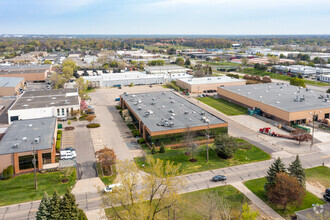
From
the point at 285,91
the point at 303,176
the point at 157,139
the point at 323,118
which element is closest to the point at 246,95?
the point at 285,91

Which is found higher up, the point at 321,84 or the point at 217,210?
the point at 321,84

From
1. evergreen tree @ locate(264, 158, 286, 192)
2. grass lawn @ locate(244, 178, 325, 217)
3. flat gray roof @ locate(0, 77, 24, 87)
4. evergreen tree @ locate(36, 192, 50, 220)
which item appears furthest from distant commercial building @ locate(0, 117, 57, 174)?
flat gray roof @ locate(0, 77, 24, 87)

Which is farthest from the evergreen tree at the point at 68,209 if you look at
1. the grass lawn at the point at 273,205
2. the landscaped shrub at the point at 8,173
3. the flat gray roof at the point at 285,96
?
the flat gray roof at the point at 285,96

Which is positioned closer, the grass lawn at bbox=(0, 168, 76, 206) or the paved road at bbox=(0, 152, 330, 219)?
the paved road at bbox=(0, 152, 330, 219)

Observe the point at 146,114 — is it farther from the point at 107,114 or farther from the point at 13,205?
the point at 13,205

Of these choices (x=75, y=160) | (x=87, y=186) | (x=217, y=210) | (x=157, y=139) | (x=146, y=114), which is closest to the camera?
(x=217, y=210)

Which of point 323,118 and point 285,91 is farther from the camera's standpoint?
point 285,91

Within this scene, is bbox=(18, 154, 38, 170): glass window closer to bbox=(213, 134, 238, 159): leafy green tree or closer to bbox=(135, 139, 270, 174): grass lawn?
bbox=(135, 139, 270, 174): grass lawn

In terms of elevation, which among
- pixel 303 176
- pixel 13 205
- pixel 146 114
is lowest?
pixel 13 205
